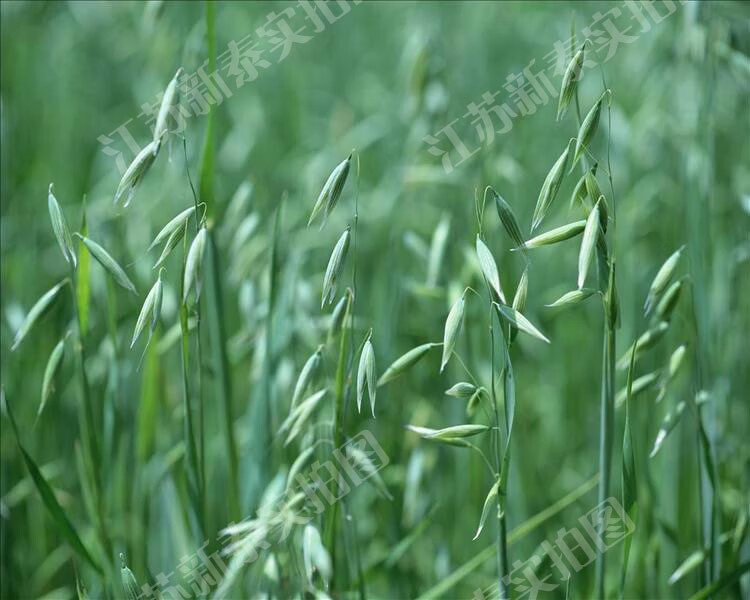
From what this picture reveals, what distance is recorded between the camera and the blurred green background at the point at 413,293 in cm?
127

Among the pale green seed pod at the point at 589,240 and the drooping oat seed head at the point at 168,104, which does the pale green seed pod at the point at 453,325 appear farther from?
the drooping oat seed head at the point at 168,104

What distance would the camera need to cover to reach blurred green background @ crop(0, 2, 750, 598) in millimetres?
1269

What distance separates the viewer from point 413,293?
1.48 meters

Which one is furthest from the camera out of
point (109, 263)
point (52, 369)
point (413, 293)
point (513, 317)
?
point (413, 293)

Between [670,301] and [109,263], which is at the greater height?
[109,263]

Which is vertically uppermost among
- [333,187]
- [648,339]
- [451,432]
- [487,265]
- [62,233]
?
[62,233]

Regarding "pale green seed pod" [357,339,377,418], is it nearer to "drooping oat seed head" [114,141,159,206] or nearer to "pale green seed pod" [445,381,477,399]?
"pale green seed pod" [445,381,477,399]

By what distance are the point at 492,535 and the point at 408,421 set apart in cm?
24

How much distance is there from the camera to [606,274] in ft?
2.89

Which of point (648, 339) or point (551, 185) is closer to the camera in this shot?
point (551, 185)

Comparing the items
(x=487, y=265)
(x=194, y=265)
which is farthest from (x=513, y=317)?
(x=194, y=265)

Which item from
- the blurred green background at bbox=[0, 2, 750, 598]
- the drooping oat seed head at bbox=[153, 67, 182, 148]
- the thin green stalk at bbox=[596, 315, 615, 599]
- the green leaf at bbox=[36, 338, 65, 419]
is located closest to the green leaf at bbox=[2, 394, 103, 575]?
the green leaf at bbox=[36, 338, 65, 419]

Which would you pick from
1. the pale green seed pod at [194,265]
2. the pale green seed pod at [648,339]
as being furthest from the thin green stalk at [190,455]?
the pale green seed pod at [648,339]

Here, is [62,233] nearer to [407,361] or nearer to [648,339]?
[407,361]
